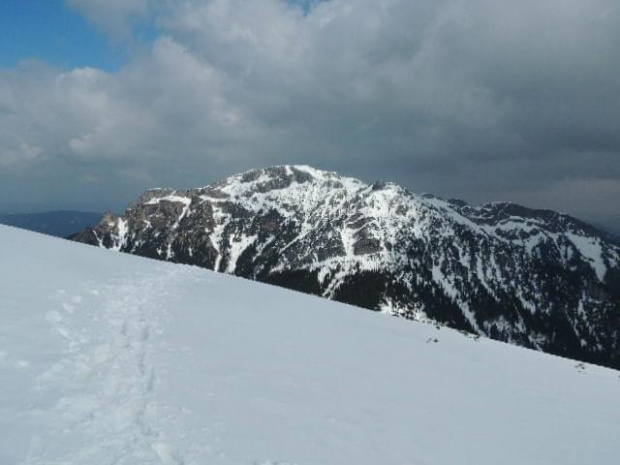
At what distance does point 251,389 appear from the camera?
10.4m

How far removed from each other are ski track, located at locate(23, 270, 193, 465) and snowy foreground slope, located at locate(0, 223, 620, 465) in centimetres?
4

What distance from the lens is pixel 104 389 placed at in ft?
29.9

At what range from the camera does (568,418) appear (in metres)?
12.0

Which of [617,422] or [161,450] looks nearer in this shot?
[161,450]

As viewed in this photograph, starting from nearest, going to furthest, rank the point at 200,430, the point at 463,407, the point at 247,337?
the point at 200,430 → the point at 463,407 → the point at 247,337

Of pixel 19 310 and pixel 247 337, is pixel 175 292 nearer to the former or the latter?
pixel 247 337

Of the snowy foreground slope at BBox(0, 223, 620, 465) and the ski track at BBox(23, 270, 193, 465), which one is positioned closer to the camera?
the ski track at BBox(23, 270, 193, 465)

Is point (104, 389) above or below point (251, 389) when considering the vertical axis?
below

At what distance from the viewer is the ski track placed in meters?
6.90

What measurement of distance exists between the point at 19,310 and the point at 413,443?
1113cm

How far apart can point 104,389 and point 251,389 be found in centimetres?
325

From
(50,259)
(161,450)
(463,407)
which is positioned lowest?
(161,450)

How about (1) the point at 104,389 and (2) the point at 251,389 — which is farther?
(2) the point at 251,389

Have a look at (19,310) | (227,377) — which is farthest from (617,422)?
(19,310)
